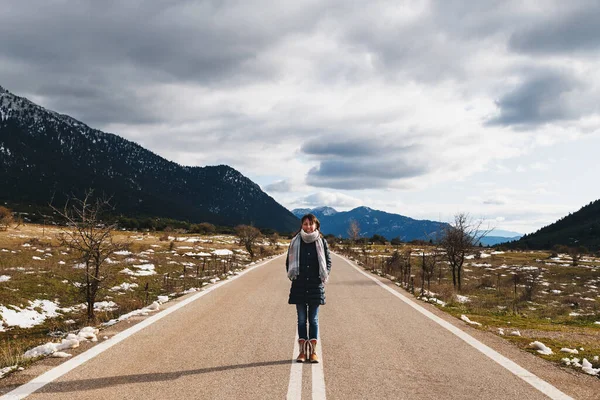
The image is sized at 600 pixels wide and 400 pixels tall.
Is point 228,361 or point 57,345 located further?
point 57,345

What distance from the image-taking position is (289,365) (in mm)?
6082

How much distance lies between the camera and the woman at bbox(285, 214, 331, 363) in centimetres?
658

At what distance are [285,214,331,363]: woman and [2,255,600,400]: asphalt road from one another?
26.4 inches

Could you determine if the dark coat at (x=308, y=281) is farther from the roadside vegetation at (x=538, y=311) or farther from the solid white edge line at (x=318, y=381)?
the roadside vegetation at (x=538, y=311)

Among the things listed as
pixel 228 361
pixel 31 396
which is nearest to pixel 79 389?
pixel 31 396

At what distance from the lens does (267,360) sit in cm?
632

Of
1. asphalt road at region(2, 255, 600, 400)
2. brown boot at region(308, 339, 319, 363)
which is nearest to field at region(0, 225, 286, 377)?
asphalt road at region(2, 255, 600, 400)

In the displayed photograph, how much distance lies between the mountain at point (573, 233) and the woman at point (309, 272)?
13088 centimetres

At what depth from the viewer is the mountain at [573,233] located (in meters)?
132

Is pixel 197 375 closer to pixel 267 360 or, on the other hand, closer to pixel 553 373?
pixel 267 360

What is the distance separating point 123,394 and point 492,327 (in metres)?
8.17

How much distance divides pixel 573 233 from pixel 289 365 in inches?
6780

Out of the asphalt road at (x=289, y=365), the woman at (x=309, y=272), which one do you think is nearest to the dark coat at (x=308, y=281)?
the woman at (x=309, y=272)

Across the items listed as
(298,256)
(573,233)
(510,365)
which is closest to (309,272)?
(298,256)
